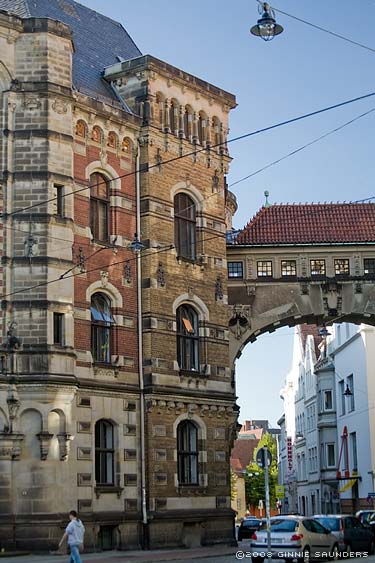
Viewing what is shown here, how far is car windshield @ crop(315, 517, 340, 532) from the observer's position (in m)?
35.3

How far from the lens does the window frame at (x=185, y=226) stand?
139 feet

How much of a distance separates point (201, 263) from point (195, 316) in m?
2.13

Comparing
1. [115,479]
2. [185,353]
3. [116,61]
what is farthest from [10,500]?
[116,61]

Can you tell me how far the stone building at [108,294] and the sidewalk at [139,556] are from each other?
91 cm

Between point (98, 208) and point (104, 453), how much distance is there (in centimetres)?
877

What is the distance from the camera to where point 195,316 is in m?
42.6

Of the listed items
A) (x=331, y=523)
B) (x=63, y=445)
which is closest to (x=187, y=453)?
(x=331, y=523)

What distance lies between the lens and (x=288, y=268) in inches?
1854

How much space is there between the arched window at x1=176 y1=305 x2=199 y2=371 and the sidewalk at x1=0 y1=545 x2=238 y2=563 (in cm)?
698

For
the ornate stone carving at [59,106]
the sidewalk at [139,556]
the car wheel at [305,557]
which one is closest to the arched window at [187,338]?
the sidewalk at [139,556]

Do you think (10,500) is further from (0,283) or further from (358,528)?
(358,528)

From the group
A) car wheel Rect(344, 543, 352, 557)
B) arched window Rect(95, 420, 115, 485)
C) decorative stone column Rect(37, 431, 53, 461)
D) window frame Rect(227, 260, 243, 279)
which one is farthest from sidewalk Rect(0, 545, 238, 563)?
window frame Rect(227, 260, 243, 279)

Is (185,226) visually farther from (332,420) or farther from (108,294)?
(332,420)

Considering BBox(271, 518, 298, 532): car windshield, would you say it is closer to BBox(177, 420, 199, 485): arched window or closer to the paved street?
the paved street
